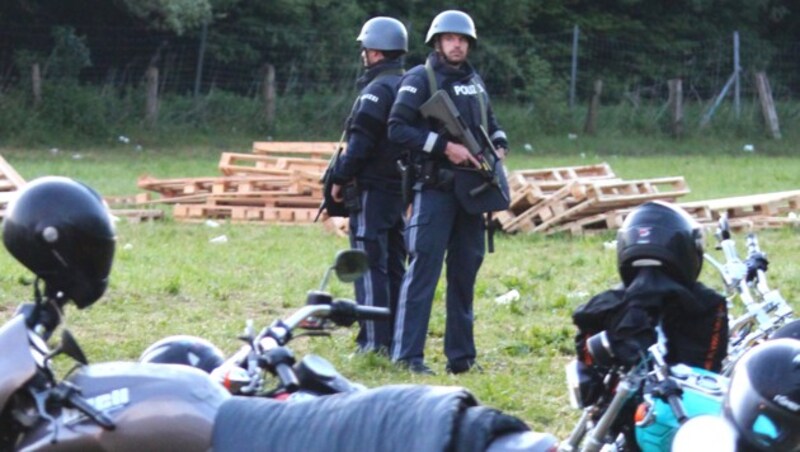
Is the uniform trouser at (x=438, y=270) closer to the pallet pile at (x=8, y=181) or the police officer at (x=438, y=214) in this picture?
the police officer at (x=438, y=214)

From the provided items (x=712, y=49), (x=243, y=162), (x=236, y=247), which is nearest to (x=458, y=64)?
(x=236, y=247)

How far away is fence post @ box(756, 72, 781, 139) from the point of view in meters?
34.5

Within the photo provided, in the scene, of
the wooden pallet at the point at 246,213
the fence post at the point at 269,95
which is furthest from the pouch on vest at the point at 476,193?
the fence post at the point at 269,95

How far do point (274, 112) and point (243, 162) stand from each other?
33.5ft

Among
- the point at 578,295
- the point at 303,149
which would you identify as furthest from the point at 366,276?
the point at 303,149

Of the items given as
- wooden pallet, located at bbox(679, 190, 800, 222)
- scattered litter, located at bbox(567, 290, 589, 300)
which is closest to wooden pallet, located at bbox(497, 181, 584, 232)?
wooden pallet, located at bbox(679, 190, 800, 222)

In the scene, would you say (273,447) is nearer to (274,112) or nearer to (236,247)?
(236,247)

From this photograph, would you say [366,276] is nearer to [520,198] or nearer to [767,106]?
[520,198]

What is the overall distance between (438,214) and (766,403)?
5683 millimetres

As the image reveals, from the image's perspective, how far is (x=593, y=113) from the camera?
3412 centimetres

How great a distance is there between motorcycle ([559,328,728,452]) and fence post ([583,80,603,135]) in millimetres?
28731

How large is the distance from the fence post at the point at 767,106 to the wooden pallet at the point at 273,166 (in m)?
17.8

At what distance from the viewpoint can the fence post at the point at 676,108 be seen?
3406 cm

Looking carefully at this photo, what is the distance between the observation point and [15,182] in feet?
56.4
